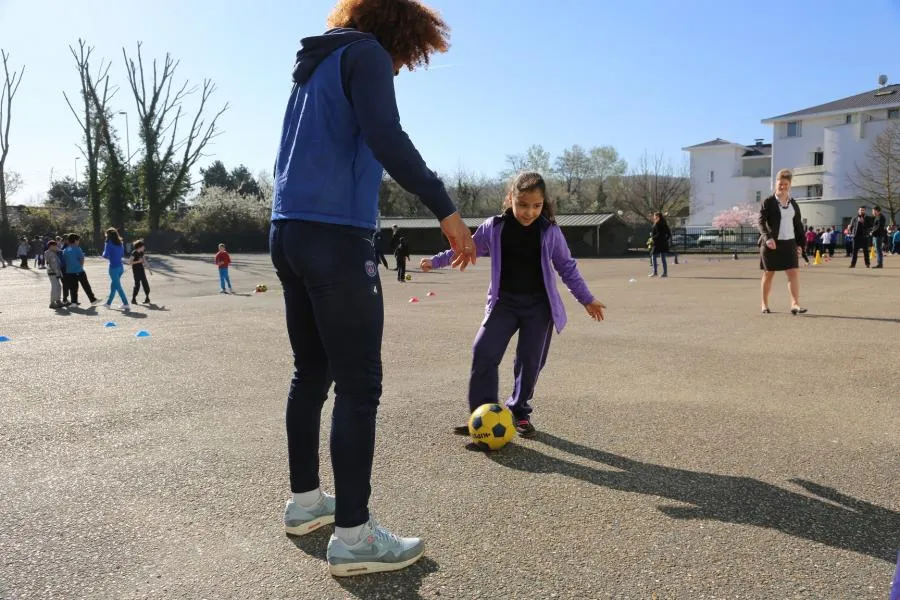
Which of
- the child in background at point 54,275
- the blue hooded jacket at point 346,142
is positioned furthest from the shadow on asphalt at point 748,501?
the child in background at point 54,275

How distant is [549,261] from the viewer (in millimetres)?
4547

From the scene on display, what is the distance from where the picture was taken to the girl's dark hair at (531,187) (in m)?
4.37

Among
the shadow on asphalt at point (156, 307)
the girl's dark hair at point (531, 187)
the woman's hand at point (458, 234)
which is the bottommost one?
the shadow on asphalt at point (156, 307)

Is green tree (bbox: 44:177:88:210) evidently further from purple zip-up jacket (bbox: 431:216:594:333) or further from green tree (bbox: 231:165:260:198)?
purple zip-up jacket (bbox: 431:216:594:333)

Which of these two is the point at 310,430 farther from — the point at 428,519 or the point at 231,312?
the point at 231,312

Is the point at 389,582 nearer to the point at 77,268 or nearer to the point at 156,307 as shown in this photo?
the point at 156,307

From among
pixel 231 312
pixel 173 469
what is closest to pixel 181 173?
pixel 231 312

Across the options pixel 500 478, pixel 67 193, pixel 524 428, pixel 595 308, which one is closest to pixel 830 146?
pixel 595 308

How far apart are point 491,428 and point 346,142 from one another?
2.13 metres

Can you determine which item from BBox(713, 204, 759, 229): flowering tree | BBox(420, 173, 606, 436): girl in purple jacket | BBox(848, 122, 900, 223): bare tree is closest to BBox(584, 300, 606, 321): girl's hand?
BBox(420, 173, 606, 436): girl in purple jacket

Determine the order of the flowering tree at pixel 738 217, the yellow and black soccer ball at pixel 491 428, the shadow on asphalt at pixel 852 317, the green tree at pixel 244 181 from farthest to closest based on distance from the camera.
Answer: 1. the green tree at pixel 244 181
2. the flowering tree at pixel 738 217
3. the shadow on asphalt at pixel 852 317
4. the yellow and black soccer ball at pixel 491 428

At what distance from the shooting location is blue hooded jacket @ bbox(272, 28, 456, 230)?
2453 mm

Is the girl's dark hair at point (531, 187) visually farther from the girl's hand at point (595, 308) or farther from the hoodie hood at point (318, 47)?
the hoodie hood at point (318, 47)

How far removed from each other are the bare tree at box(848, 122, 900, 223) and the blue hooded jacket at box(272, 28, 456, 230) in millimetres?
56620
